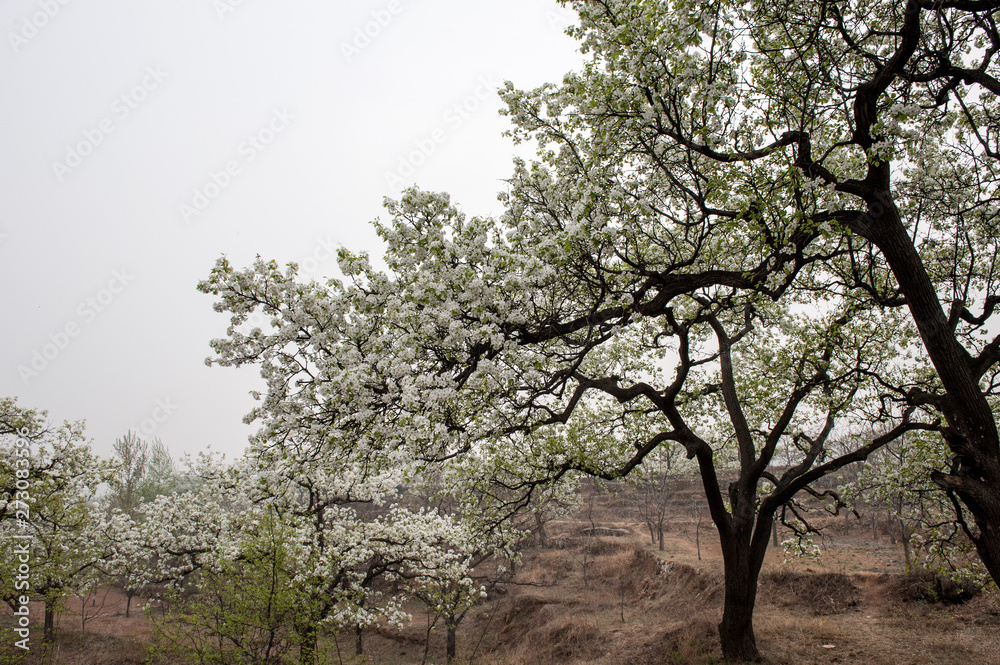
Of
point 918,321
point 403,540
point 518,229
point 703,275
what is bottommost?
point 403,540

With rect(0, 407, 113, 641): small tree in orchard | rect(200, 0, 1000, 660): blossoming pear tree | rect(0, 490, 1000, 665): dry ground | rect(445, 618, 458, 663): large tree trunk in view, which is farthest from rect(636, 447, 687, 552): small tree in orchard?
rect(0, 407, 113, 641): small tree in orchard

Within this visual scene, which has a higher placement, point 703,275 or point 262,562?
point 703,275

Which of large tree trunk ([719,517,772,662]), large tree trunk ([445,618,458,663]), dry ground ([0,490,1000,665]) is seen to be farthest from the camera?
large tree trunk ([445,618,458,663])

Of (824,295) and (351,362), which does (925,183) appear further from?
(351,362)

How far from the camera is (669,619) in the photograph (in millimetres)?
20719

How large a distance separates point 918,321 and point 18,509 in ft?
71.5

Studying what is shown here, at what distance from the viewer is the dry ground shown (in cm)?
1377

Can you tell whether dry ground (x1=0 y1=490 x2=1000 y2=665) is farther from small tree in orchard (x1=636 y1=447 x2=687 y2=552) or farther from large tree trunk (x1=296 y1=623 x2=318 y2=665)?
large tree trunk (x1=296 y1=623 x2=318 y2=665)

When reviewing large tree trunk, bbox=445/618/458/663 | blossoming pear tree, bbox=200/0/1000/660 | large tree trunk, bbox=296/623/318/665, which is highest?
blossoming pear tree, bbox=200/0/1000/660

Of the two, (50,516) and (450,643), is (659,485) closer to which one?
(450,643)

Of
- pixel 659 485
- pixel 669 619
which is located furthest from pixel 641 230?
pixel 659 485

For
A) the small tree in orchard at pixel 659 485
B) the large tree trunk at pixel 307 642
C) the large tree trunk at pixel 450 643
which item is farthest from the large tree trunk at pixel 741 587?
the small tree in orchard at pixel 659 485

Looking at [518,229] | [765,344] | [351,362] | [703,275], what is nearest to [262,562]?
[351,362]

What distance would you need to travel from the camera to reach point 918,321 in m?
7.49
